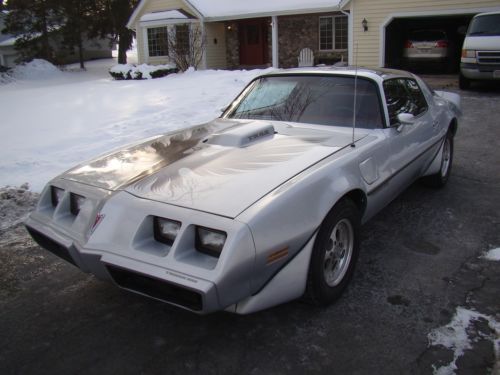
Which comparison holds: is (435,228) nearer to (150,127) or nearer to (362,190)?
(362,190)

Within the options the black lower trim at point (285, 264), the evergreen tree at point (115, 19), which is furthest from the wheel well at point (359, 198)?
the evergreen tree at point (115, 19)

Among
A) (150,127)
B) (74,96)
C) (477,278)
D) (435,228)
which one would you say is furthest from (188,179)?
(74,96)

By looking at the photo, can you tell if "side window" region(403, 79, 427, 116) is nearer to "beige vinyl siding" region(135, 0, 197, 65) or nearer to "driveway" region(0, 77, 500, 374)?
"driveway" region(0, 77, 500, 374)

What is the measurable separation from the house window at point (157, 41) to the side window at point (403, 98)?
63.3 ft

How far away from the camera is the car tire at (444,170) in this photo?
16.8 ft

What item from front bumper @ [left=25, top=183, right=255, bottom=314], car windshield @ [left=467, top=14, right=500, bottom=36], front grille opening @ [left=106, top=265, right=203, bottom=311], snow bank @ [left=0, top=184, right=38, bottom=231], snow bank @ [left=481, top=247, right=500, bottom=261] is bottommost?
snow bank @ [left=481, top=247, right=500, bottom=261]

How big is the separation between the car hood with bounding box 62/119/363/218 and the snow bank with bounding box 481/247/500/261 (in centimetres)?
136

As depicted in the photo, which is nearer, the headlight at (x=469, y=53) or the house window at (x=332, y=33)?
the headlight at (x=469, y=53)

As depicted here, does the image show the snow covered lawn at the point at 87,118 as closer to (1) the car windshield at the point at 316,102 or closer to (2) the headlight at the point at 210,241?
(1) the car windshield at the point at 316,102

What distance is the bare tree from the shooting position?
65.7ft

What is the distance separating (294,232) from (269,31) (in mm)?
21273

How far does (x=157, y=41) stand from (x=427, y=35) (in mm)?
12442

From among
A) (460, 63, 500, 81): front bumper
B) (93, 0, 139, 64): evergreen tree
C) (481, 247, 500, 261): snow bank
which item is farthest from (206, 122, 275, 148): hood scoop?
(93, 0, 139, 64): evergreen tree

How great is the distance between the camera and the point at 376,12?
1678cm
